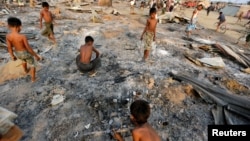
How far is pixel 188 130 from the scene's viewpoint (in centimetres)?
349

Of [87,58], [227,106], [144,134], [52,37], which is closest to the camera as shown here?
[144,134]

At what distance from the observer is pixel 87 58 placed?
4.70m

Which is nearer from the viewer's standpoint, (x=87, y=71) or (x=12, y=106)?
(x=12, y=106)

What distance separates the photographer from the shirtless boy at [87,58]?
4615 mm

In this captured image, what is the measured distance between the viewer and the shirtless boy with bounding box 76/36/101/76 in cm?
462

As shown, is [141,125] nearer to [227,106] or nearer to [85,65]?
[227,106]

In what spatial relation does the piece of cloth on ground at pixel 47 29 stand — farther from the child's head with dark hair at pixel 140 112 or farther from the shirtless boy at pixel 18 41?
the child's head with dark hair at pixel 140 112

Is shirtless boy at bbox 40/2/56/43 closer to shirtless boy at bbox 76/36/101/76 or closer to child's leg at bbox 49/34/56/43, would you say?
child's leg at bbox 49/34/56/43

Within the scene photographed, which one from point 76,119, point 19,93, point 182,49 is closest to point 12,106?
point 19,93

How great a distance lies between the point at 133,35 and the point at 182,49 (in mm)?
2256

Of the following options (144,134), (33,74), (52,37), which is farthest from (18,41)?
(144,134)

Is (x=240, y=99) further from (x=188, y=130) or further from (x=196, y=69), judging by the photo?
(x=196, y=69)

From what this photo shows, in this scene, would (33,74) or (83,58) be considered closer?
(33,74)

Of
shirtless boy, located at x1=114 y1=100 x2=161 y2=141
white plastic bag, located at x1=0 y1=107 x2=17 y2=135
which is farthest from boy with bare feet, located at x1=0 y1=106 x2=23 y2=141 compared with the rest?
shirtless boy, located at x1=114 y1=100 x2=161 y2=141
